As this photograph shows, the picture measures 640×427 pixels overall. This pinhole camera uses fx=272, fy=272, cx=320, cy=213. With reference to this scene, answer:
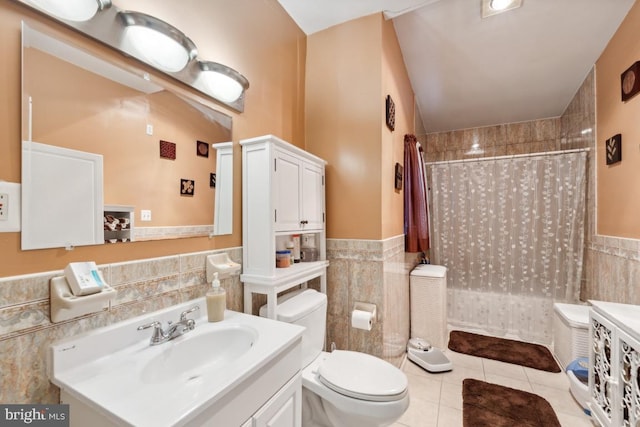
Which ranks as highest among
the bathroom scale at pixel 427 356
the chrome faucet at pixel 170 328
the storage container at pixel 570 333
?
the chrome faucet at pixel 170 328

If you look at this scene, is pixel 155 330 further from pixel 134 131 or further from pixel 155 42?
pixel 155 42

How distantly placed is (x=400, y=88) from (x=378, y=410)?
2.36 meters

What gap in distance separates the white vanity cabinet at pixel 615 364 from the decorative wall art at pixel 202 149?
2.15 meters

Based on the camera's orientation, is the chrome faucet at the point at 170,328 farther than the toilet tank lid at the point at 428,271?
No

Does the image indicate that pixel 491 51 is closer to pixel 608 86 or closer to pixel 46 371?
pixel 608 86

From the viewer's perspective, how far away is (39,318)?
0.79 m

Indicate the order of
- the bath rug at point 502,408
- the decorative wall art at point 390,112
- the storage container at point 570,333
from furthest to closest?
the storage container at point 570,333
the decorative wall art at point 390,112
the bath rug at point 502,408

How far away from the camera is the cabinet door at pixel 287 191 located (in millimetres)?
1505

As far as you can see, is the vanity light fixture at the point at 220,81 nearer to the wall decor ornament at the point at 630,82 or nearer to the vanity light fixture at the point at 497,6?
the vanity light fixture at the point at 497,6

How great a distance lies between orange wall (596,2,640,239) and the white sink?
2.47m

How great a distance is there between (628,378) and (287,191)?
1924 mm

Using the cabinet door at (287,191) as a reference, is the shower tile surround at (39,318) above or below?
below

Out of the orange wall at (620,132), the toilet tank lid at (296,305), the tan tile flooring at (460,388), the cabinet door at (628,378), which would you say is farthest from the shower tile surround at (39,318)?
the orange wall at (620,132)

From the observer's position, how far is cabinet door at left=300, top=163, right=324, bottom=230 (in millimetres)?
1743
